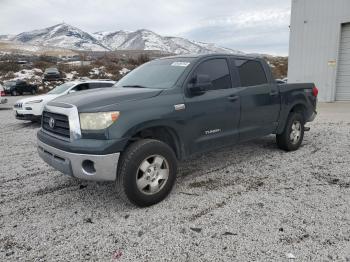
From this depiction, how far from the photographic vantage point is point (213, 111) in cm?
433

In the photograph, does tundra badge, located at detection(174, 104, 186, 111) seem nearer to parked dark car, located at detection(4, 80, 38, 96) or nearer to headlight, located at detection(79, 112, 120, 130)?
headlight, located at detection(79, 112, 120, 130)

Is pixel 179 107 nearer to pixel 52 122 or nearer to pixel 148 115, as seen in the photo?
pixel 148 115

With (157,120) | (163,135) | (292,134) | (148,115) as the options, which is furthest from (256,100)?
(148,115)

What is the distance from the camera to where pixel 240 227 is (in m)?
3.22

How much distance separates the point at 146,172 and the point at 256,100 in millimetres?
2371

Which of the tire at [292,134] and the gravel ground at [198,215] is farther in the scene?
the tire at [292,134]

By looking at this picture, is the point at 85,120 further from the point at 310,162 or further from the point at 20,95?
the point at 20,95

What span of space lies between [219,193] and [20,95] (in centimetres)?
2575

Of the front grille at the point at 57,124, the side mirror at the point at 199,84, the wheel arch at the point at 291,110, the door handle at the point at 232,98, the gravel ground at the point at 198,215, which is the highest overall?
the side mirror at the point at 199,84

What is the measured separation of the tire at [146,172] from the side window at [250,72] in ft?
6.52

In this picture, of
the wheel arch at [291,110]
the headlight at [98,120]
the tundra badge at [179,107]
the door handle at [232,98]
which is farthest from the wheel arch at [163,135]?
the wheel arch at [291,110]

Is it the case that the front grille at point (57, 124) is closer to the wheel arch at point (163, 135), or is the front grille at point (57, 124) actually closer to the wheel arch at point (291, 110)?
the wheel arch at point (163, 135)

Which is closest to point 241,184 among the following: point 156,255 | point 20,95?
point 156,255

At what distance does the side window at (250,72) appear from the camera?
4996 millimetres
